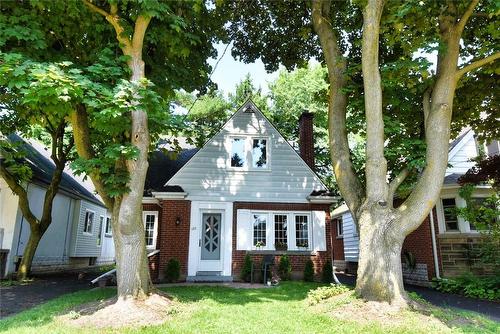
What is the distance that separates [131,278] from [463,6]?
342 inches

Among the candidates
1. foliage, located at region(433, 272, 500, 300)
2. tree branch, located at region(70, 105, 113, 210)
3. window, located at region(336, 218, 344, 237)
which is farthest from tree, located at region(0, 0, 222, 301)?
window, located at region(336, 218, 344, 237)

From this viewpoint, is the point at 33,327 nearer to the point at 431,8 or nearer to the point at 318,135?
the point at 431,8

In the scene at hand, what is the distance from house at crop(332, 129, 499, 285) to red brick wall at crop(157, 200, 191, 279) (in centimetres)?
809

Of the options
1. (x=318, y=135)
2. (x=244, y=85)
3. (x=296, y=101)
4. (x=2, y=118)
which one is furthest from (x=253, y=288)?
(x=244, y=85)

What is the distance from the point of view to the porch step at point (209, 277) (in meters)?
12.0

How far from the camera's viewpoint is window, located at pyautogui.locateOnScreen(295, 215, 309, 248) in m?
12.8

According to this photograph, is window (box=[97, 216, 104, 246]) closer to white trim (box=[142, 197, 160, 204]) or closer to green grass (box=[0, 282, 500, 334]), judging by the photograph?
white trim (box=[142, 197, 160, 204])

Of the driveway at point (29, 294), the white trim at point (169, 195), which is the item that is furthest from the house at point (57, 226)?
the white trim at point (169, 195)

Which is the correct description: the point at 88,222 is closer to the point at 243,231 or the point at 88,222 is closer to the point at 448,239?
the point at 243,231

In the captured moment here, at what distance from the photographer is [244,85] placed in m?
28.4

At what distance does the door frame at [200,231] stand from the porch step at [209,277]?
119 mm

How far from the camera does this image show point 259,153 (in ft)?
44.4

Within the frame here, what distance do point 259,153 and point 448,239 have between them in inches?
282

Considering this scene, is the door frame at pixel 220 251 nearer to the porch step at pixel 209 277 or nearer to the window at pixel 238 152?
the porch step at pixel 209 277
